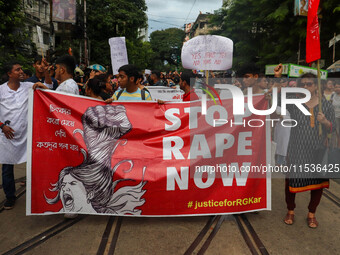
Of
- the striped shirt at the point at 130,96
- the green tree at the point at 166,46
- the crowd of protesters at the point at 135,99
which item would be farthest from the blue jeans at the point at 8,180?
the green tree at the point at 166,46

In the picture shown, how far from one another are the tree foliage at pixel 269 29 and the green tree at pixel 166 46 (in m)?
49.2

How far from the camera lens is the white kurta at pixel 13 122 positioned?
12.0 ft

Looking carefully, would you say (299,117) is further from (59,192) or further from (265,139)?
(59,192)

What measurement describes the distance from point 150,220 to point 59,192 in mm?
1079

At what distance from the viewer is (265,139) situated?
3.46 meters

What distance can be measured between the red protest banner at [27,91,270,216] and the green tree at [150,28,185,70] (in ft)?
221

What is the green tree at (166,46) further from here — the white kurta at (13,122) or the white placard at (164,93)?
the white kurta at (13,122)

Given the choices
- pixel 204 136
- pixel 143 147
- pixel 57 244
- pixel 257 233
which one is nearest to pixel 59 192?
pixel 57 244

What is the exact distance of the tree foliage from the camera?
41.5ft

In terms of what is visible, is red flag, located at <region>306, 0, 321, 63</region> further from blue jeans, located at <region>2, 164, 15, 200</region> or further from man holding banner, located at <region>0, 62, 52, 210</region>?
blue jeans, located at <region>2, 164, 15, 200</region>

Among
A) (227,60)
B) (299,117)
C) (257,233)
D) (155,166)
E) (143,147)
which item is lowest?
(257,233)

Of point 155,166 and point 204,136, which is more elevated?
point 204,136

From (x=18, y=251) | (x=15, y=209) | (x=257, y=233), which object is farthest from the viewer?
(x=15, y=209)

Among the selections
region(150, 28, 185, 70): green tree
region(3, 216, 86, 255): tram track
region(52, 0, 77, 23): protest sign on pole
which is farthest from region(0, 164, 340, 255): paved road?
region(150, 28, 185, 70): green tree
